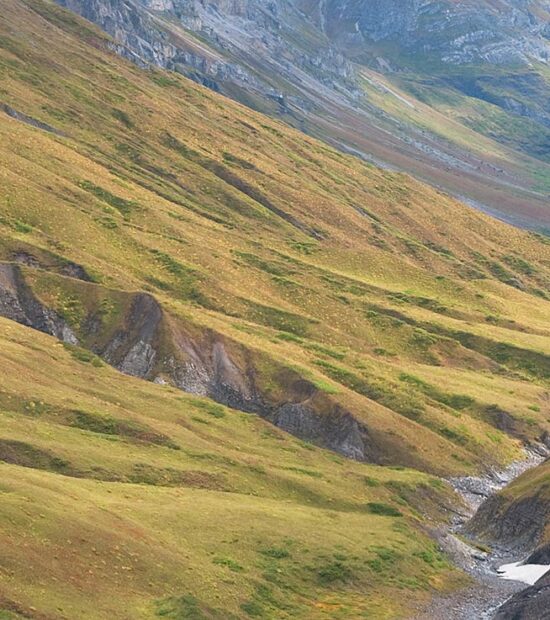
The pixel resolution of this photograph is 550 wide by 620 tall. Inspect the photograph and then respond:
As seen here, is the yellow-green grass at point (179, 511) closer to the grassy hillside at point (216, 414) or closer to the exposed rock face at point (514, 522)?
the grassy hillside at point (216, 414)

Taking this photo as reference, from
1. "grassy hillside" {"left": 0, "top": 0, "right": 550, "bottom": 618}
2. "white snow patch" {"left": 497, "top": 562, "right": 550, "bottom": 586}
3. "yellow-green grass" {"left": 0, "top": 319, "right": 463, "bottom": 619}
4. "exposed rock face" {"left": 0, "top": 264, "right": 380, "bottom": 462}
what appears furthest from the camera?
"exposed rock face" {"left": 0, "top": 264, "right": 380, "bottom": 462}

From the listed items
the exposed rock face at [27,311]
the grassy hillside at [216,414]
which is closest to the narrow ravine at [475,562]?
the grassy hillside at [216,414]

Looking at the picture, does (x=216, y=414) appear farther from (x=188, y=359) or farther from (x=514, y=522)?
(x=514, y=522)

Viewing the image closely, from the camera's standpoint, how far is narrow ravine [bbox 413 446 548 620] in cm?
7538

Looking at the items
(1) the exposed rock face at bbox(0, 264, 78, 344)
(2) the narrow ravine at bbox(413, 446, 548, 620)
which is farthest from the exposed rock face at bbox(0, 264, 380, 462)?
(2) the narrow ravine at bbox(413, 446, 548, 620)

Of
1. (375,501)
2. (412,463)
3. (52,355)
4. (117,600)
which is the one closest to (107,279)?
(52,355)

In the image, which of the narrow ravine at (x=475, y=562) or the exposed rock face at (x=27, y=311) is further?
the exposed rock face at (x=27, y=311)

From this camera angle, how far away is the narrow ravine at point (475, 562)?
75375 millimetres

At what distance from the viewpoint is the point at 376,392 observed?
133125mm

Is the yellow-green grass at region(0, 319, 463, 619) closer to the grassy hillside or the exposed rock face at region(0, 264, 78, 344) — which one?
the grassy hillside

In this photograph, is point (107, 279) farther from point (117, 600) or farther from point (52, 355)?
point (117, 600)

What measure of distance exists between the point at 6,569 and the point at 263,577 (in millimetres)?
21810

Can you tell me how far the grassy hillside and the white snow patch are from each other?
4898 millimetres

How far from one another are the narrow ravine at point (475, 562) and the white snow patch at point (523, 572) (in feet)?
1.61
